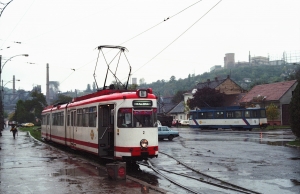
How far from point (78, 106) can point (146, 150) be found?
7245mm

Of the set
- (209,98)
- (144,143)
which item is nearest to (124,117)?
(144,143)

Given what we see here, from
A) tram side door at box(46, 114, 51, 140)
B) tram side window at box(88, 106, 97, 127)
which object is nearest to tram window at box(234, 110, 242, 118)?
tram side door at box(46, 114, 51, 140)

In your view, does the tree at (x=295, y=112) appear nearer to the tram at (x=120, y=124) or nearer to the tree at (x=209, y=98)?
the tram at (x=120, y=124)

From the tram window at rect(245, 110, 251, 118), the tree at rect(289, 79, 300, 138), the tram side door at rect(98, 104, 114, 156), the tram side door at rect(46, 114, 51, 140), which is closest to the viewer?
the tram side door at rect(98, 104, 114, 156)

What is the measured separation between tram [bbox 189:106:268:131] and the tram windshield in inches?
1496

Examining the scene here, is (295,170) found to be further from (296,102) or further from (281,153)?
(296,102)

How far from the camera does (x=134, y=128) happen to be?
14773mm

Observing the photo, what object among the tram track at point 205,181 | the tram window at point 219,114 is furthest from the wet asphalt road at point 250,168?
the tram window at point 219,114

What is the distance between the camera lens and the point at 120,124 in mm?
15031

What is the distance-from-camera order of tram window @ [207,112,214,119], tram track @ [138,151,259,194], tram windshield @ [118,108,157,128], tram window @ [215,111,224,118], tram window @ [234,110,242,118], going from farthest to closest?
tram window @ [207,112,214,119]
tram window @ [215,111,224,118]
tram window @ [234,110,242,118]
tram windshield @ [118,108,157,128]
tram track @ [138,151,259,194]

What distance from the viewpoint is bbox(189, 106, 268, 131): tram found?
50.8 m

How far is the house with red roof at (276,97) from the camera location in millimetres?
63562

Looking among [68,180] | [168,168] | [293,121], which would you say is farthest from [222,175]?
[293,121]

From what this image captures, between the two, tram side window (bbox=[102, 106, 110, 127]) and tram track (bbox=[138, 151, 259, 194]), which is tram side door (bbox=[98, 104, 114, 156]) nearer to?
tram side window (bbox=[102, 106, 110, 127])
